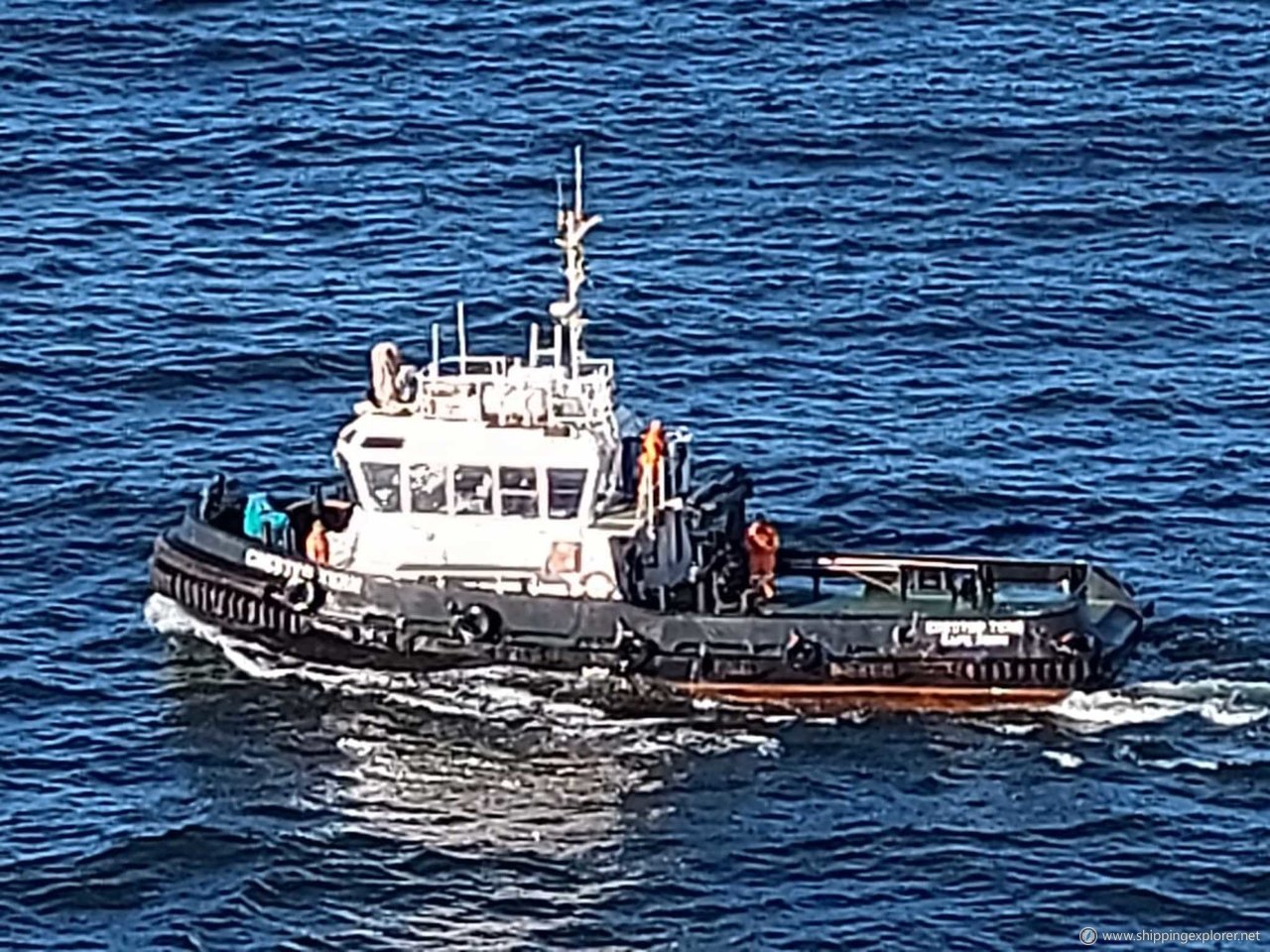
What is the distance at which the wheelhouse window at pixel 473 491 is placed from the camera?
76000 mm

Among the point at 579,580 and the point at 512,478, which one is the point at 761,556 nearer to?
the point at 579,580

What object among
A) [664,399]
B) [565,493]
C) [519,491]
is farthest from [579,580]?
[664,399]

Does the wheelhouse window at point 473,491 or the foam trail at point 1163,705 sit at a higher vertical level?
the wheelhouse window at point 473,491

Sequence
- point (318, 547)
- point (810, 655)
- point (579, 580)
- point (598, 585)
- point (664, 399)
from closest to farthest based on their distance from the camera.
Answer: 1. point (810, 655)
2. point (598, 585)
3. point (579, 580)
4. point (318, 547)
5. point (664, 399)

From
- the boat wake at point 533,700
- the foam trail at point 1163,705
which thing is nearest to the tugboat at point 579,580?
the boat wake at point 533,700

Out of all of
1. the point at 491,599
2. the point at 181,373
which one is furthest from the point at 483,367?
the point at 491,599

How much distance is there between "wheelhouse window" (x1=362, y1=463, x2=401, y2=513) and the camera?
76.3 metres

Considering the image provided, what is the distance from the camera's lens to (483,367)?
304ft

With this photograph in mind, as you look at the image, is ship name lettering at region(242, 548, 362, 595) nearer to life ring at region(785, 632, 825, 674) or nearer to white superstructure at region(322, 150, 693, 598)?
white superstructure at region(322, 150, 693, 598)

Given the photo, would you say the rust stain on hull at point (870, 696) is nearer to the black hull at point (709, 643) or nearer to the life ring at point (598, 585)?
the black hull at point (709, 643)

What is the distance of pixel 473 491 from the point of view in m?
76.2

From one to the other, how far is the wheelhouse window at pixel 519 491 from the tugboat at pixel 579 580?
4 centimetres

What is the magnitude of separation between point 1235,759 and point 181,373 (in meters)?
30.1

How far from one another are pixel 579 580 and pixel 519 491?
6.26 ft
